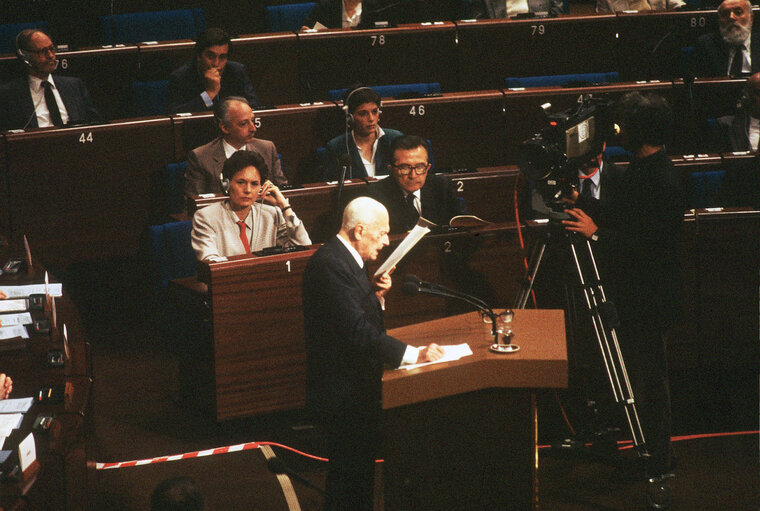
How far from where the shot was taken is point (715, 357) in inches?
151

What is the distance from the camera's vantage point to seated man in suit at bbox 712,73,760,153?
15.4 ft

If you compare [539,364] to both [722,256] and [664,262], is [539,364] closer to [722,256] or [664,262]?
[664,262]

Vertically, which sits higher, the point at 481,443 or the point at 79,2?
the point at 79,2

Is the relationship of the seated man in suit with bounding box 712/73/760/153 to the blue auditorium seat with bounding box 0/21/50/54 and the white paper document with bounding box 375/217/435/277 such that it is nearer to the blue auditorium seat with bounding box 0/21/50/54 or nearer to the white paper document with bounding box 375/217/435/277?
the white paper document with bounding box 375/217/435/277

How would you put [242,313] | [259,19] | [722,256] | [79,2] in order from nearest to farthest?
[242,313] → [722,256] → [79,2] → [259,19]

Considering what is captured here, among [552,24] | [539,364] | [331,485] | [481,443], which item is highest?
[552,24]

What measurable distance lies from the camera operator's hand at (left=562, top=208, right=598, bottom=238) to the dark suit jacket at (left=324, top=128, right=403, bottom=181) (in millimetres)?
1433

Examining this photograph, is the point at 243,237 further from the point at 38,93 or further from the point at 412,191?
the point at 38,93

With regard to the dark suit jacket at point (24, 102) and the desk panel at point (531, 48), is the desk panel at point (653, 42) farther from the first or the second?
the dark suit jacket at point (24, 102)

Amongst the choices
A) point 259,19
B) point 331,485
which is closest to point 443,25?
point 259,19

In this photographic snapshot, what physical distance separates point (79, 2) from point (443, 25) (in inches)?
88.9

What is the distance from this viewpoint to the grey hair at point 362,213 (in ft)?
8.86

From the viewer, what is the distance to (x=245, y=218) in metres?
3.78

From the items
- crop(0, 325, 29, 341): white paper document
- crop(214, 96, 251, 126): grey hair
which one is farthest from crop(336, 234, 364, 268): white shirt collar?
crop(214, 96, 251, 126): grey hair
